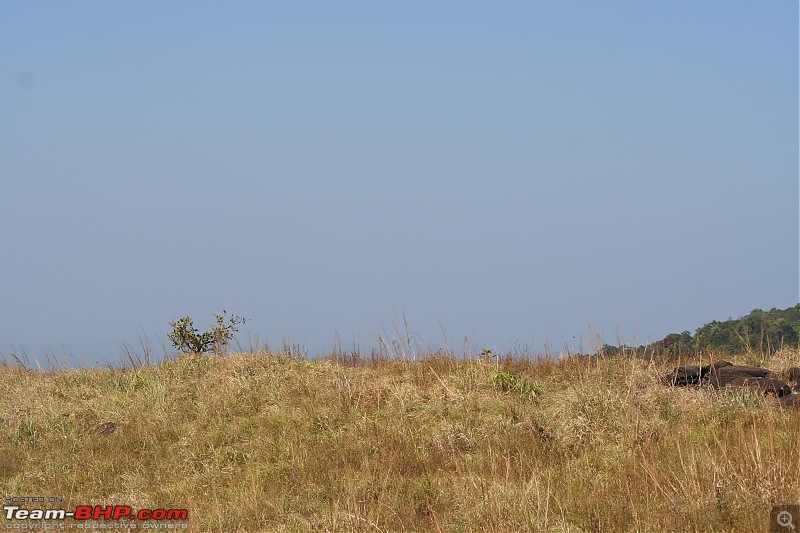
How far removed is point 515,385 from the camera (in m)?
13.1

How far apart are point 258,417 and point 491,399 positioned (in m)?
4.02

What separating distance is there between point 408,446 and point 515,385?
10.4 feet

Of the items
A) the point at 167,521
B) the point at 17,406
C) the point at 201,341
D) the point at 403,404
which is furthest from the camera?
the point at 201,341

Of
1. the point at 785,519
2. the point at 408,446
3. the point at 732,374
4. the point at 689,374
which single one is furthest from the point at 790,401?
the point at 408,446

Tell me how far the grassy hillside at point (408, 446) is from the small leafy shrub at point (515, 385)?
27 mm

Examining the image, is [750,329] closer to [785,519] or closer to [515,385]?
[515,385]

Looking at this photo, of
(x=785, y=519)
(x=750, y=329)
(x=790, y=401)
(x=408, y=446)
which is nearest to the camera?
(x=785, y=519)

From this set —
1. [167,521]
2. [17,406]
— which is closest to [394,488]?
[167,521]

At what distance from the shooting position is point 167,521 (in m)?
8.96

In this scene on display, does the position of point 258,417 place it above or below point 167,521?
above

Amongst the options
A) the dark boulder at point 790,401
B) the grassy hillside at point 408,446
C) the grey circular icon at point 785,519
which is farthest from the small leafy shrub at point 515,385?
the grey circular icon at point 785,519

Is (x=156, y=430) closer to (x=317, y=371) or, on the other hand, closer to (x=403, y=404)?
(x=317, y=371)

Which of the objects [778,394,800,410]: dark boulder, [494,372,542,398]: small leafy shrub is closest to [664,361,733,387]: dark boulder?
[778,394,800,410]: dark boulder

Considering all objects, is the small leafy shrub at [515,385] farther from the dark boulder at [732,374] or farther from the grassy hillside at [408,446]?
the dark boulder at [732,374]
